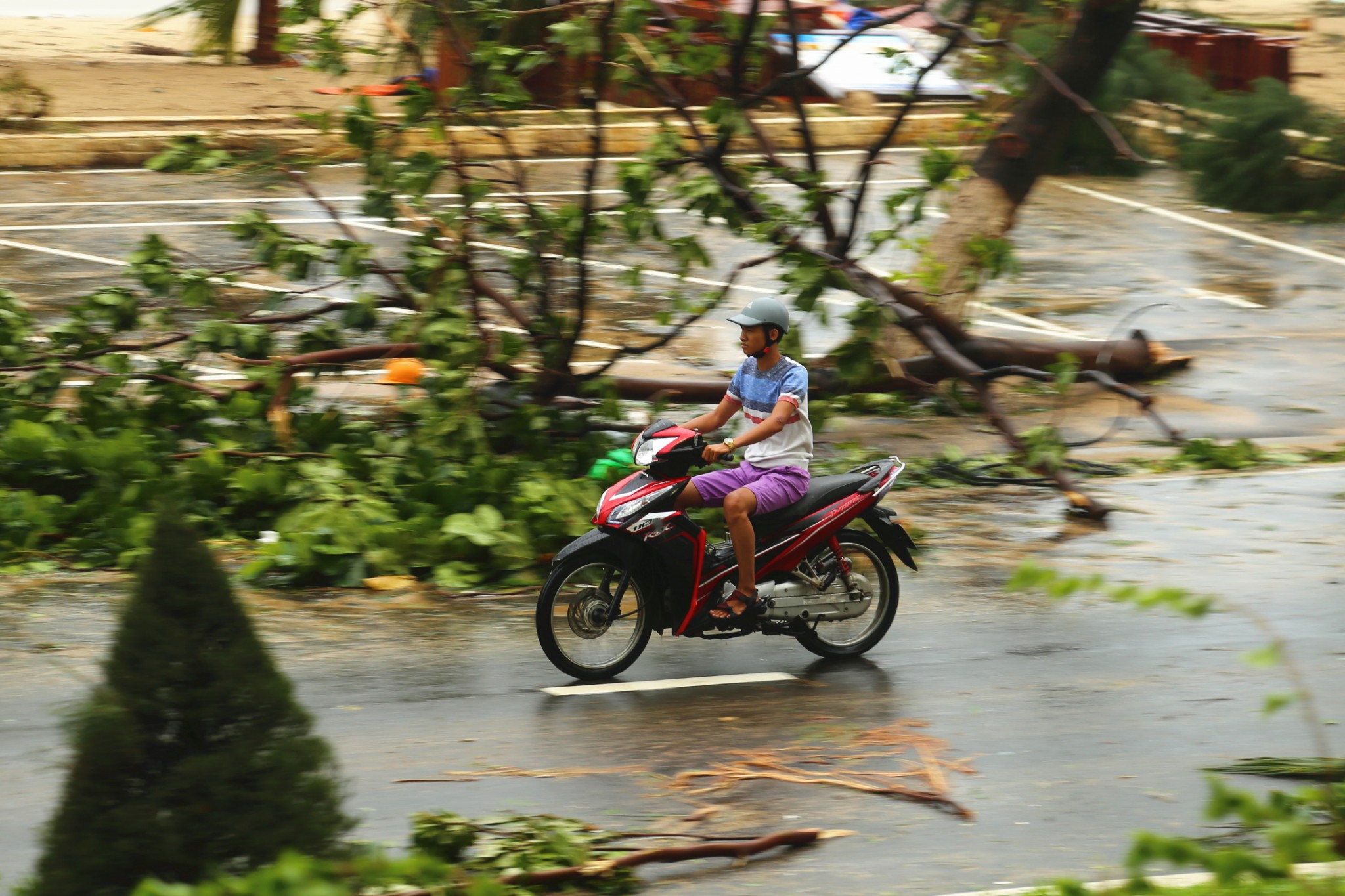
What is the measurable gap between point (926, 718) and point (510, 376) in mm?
4833

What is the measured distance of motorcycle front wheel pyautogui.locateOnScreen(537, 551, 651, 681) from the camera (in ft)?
24.7

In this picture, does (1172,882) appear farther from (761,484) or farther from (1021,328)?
(1021,328)

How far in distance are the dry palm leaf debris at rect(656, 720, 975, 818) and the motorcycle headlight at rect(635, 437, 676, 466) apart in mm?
1561

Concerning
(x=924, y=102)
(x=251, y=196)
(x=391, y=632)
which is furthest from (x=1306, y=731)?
(x=924, y=102)

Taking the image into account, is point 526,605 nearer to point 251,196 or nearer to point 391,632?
point 391,632

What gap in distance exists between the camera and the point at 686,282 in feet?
61.9

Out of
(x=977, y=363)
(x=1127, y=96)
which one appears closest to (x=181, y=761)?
(x=977, y=363)

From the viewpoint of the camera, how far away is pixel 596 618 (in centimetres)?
766

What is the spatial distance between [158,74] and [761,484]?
23241 mm

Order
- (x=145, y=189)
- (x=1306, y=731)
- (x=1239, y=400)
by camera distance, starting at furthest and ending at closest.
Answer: (x=145, y=189) → (x=1239, y=400) → (x=1306, y=731)

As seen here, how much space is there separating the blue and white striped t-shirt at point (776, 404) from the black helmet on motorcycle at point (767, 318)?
0.52ft

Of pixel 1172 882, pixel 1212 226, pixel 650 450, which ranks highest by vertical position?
pixel 1212 226

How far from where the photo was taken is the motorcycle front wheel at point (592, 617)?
Result: 7535 millimetres

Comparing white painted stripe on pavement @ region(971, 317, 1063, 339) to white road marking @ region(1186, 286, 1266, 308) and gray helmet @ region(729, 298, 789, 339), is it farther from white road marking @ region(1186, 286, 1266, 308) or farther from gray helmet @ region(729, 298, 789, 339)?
gray helmet @ region(729, 298, 789, 339)
